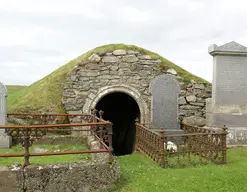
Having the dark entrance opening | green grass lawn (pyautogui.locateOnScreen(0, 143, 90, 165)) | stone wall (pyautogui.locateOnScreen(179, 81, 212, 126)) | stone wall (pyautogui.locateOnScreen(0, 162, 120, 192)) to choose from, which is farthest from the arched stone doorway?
stone wall (pyautogui.locateOnScreen(0, 162, 120, 192))

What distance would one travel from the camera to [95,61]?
11492mm

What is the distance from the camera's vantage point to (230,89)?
9.52m

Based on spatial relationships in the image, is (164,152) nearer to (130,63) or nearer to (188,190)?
(188,190)

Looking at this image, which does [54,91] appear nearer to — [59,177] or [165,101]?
[165,101]

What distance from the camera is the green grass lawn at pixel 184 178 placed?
5.55 m

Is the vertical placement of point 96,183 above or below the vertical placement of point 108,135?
below

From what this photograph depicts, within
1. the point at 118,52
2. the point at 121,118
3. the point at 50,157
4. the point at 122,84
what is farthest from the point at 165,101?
the point at 121,118

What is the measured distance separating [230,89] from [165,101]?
231 cm

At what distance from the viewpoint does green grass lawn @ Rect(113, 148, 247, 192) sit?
5555mm

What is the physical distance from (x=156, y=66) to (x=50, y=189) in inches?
301

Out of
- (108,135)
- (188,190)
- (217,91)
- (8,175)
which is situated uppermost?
(217,91)

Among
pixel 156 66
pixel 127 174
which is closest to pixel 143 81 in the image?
pixel 156 66

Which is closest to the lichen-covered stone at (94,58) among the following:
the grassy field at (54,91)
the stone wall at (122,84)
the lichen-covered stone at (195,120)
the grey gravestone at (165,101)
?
the stone wall at (122,84)

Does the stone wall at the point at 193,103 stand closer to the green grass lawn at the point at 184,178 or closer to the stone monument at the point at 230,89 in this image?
the stone monument at the point at 230,89
